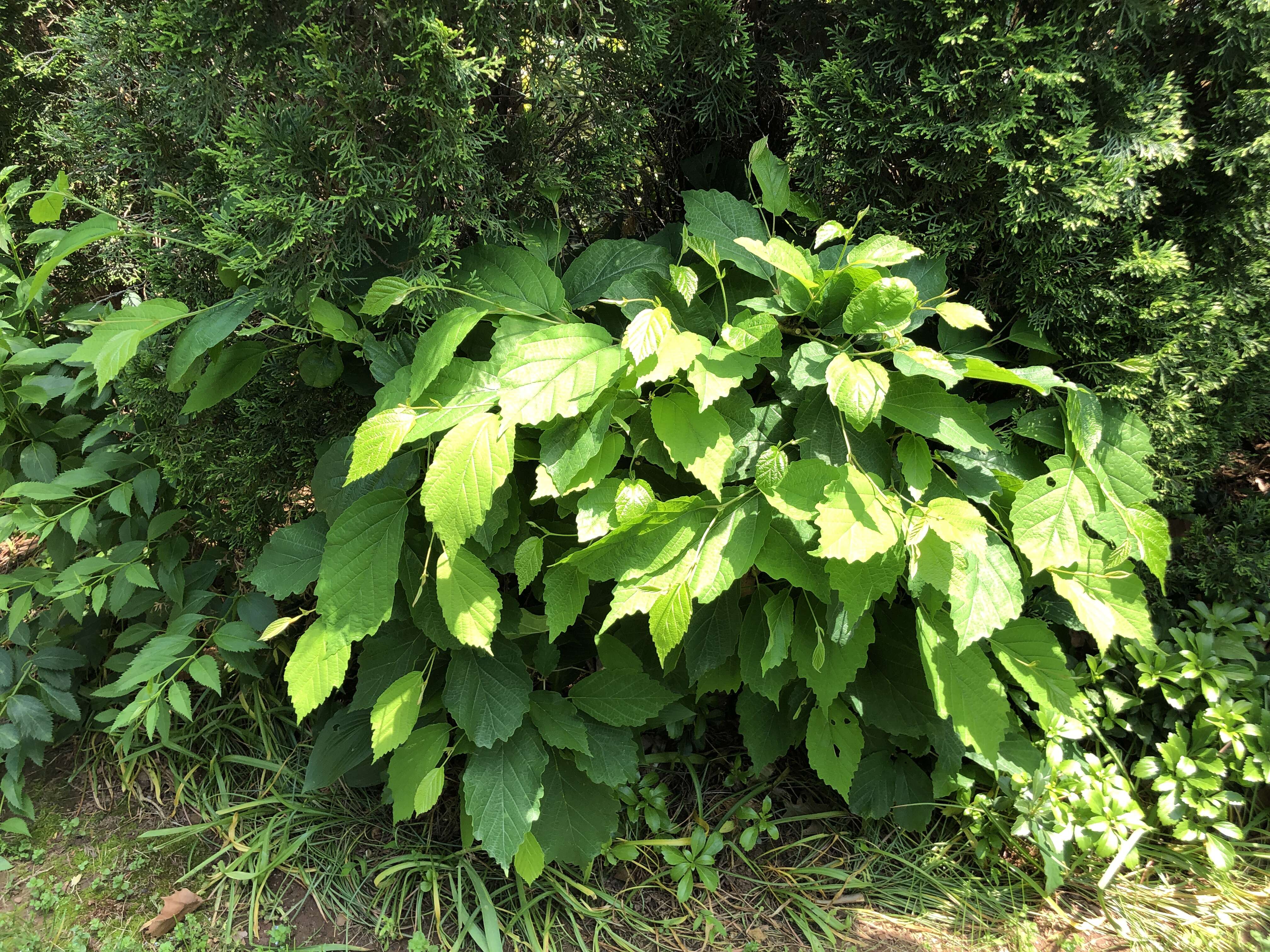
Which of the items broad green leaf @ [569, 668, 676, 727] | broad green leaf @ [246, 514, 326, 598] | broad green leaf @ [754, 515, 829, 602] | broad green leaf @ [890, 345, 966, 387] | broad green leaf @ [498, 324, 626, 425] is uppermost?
broad green leaf @ [890, 345, 966, 387]

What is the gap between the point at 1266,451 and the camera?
7.50 feet

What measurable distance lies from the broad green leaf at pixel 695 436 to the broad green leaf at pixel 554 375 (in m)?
0.14

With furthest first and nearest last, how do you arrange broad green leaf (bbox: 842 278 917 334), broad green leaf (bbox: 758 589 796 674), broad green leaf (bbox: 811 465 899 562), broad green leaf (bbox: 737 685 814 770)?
1. broad green leaf (bbox: 737 685 814 770)
2. broad green leaf (bbox: 758 589 796 674)
3. broad green leaf (bbox: 842 278 917 334)
4. broad green leaf (bbox: 811 465 899 562)

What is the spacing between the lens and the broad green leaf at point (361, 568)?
1548 mm

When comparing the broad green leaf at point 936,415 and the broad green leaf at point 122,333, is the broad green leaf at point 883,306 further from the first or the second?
the broad green leaf at point 122,333

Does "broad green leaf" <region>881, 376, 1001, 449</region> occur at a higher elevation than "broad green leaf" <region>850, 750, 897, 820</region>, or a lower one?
higher

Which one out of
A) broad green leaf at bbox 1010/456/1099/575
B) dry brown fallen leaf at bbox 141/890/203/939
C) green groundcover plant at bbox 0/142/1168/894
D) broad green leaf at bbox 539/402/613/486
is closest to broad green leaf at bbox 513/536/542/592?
green groundcover plant at bbox 0/142/1168/894

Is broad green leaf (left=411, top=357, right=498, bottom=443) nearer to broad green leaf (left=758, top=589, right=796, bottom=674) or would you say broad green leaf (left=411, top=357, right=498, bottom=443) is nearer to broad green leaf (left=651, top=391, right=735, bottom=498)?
broad green leaf (left=651, top=391, right=735, bottom=498)

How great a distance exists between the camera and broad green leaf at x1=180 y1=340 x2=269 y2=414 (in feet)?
5.76

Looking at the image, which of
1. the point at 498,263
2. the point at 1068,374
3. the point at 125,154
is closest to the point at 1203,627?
the point at 1068,374

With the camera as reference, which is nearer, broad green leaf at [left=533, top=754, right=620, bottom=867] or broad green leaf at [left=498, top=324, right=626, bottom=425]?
broad green leaf at [left=498, top=324, right=626, bottom=425]

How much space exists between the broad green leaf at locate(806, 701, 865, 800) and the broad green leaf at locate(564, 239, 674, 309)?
1.17 meters

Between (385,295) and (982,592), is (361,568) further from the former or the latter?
(982,592)

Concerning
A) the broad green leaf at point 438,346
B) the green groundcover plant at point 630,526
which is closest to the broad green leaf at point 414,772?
the green groundcover plant at point 630,526
